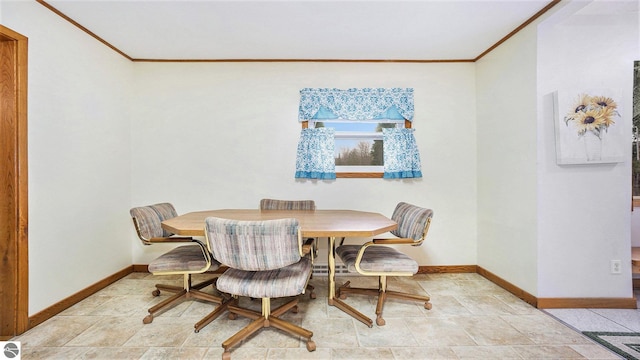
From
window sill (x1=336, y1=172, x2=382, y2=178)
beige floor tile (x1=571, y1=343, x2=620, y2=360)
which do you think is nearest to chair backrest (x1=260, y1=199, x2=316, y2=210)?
window sill (x1=336, y1=172, x2=382, y2=178)

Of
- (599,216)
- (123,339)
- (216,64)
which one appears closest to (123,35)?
(216,64)

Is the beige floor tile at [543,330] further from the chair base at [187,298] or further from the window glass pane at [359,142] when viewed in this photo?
the chair base at [187,298]

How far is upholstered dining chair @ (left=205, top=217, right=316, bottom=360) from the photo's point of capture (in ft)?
5.03

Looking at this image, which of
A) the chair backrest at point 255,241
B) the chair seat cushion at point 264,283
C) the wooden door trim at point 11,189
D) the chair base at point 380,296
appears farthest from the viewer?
the chair base at point 380,296

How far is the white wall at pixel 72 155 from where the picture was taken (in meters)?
2.04

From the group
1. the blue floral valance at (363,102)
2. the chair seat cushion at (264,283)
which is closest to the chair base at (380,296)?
the chair seat cushion at (264,283)

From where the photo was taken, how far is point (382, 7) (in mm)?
2174

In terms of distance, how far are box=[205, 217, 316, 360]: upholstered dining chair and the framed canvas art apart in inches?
95.6

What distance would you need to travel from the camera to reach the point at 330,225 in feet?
6.53

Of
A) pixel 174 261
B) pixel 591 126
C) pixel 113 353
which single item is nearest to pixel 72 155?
pixel 174 261

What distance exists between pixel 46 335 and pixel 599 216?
4.47 meters

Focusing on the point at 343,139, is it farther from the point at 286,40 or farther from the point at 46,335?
the point at 46,335

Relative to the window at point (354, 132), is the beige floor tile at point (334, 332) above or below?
below

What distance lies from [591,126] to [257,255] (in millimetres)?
2859
